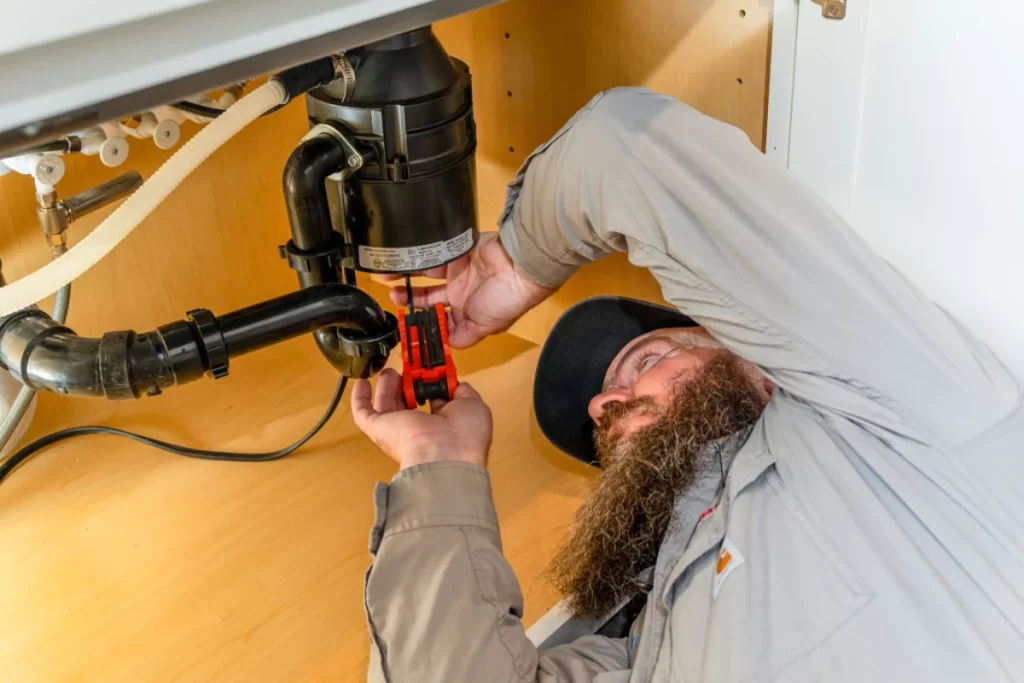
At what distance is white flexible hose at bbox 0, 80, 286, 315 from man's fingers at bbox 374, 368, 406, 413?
31cm

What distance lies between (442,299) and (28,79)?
724 mm

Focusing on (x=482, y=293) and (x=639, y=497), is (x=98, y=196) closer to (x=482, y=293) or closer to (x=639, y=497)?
(x=482, y=293)

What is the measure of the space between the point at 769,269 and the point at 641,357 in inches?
13.1

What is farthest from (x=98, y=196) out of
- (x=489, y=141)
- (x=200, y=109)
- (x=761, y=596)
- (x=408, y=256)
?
(x=761, y=596)

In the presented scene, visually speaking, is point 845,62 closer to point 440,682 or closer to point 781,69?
point 781,69

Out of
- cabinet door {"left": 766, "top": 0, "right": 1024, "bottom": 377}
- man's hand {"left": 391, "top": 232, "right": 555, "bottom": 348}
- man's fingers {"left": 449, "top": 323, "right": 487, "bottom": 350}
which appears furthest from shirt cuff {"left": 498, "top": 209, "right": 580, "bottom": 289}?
cabinet door {"left": 766, "top": 0, "right": 1024, "bottom": 377}

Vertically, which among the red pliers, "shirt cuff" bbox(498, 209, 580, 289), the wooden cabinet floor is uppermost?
"shirt cuff" bbox(498, 209, 580, 289)

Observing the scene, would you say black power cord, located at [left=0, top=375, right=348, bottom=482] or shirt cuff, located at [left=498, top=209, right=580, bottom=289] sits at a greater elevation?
shirt cuff, located at [left=498, top=209, right=580, bottom=289]

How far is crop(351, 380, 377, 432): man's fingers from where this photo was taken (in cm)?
86

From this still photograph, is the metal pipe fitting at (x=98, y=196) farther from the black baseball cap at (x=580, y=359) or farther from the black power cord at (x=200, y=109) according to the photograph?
the black baseball cap at (x=580, y=359)

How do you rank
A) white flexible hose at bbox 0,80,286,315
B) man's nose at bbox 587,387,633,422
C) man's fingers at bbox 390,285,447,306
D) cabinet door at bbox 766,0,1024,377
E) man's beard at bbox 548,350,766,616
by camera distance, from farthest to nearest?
man's fingers at bbox 390,285,447,306 < man's nose at bbox 587,387,633,422 < man's beard at bbox 548,350,766,616 < cabinet door at bbox 766,0,1024,377 < white flexible hose at bbox 0,80,286,315

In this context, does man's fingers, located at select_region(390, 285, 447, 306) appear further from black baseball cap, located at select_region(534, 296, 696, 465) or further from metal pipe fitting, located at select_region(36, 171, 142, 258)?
metal pipe fitting, located at select_region(36, 171, 142, 258)

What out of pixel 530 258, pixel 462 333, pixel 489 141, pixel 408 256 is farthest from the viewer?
pixel 489 141

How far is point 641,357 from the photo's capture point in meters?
1.02
